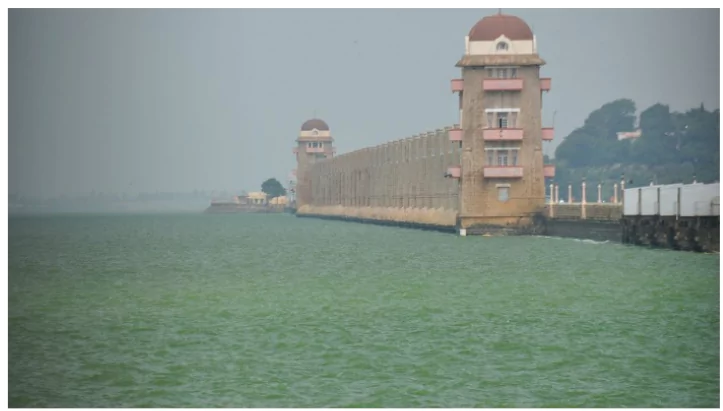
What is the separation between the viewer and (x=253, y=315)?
38.1 metres

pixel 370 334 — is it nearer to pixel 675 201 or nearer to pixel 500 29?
pixel 675 201

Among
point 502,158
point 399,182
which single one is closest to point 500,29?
point 502,158

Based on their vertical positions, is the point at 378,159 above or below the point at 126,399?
above

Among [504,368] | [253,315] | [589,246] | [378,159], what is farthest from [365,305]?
[378,159]

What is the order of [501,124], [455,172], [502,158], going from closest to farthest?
1. [501,124]
2. [502,158]
3. [455,172]

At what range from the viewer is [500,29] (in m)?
93.4

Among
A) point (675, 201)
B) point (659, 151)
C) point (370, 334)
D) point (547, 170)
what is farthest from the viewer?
point (659, 151)

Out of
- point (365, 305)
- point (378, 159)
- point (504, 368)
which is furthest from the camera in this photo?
point (378, 159)

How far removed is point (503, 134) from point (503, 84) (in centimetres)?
340

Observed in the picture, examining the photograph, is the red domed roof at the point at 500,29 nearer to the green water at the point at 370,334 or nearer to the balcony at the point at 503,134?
the balcony at the point at 503,134

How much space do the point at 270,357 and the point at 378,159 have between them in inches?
4995

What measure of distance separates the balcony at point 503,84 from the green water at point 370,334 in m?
32.2

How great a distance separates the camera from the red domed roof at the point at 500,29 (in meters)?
93.4

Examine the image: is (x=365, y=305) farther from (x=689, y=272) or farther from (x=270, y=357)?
(x=689, y=272)
